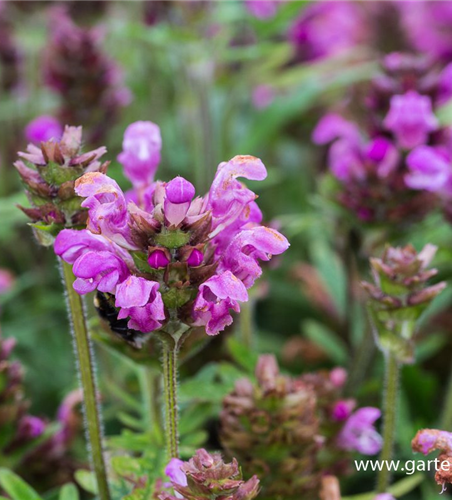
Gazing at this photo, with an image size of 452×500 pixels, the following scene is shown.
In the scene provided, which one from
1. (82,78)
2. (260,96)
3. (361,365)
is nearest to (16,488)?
(361,365)

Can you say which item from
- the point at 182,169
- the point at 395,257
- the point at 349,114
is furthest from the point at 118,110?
the point at 395,257

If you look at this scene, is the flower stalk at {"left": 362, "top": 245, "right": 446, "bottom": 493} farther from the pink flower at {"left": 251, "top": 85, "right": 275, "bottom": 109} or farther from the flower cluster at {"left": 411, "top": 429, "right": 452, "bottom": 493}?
the pink flower at {"left": 251, "top": 85, "right": 275, "bottom": 109}

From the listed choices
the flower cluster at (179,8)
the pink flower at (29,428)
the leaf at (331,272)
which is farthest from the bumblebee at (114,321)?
the flower cluster at (179,8)

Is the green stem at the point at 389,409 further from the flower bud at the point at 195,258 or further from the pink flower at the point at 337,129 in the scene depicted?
the pink flower at the point at 337,129

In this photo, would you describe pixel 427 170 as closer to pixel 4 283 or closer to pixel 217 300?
pixel 217 300

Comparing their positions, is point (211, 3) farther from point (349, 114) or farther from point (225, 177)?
point (225, 177)

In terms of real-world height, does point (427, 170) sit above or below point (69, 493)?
above
